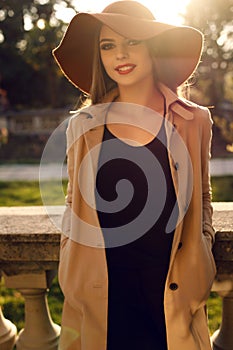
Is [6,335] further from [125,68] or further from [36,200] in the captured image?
[36,200]

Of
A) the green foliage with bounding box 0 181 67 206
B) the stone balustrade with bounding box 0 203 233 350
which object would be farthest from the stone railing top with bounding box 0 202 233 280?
the green foliage with bounding box 0 181 67 206

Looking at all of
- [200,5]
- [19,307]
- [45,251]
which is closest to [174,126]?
[45,251]

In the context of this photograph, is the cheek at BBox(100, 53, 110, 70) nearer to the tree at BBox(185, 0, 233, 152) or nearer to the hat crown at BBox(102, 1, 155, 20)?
the hat crown at BBox(102, 1, 155, 20)

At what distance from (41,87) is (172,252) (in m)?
20.7

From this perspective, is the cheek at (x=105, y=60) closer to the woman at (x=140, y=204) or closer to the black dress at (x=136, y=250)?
the woman at (x=140, y=204)

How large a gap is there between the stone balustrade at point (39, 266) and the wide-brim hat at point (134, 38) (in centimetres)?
64

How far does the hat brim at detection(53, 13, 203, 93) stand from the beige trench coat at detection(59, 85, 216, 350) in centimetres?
10

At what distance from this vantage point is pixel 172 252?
1.96 m

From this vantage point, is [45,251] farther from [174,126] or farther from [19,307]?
[19,307]

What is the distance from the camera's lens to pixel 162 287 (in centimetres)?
202

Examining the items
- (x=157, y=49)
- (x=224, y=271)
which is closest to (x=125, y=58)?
(x=157, y=49)

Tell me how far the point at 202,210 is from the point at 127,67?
62 centimetres

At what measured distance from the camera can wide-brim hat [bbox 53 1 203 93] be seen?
1.90m

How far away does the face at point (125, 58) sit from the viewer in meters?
2.00
